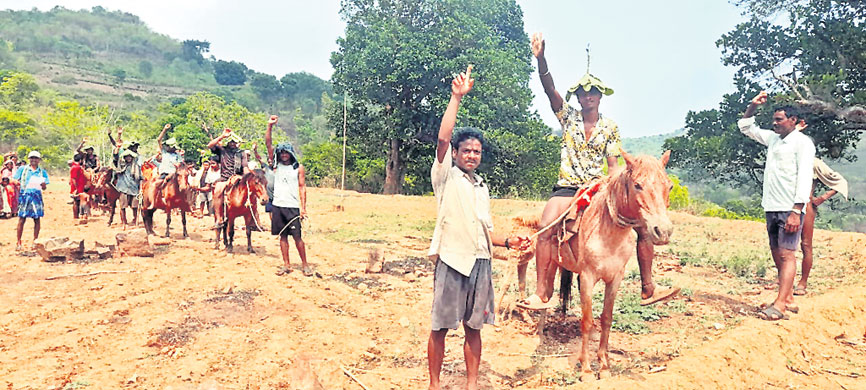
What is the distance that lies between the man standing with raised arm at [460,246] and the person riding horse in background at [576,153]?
1169 millimetres

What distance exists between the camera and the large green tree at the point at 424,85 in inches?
867

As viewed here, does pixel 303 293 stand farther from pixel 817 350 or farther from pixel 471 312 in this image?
pixel 817 350

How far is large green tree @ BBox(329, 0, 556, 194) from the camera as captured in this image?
867 inches

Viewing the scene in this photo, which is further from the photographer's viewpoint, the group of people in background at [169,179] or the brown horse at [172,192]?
the brown horse at [172,192]

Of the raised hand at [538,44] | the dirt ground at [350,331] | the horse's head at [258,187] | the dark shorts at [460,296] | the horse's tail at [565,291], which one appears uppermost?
the raised hand at [538,44]

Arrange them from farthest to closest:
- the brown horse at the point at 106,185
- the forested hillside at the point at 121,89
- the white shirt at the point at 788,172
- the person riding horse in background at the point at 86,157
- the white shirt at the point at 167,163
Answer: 1. the forested hillside at the point at 121,89
2. the person riding horse in background at the point at 86,157
3. the brown horse at the point at 106,185
4. the white shirt at the point at 167,163
5. the white shirt at the point at 788,172

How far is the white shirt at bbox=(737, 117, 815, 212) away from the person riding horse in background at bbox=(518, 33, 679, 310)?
217 centimetres

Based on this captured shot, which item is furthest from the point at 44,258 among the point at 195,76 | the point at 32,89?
the point at 195,76

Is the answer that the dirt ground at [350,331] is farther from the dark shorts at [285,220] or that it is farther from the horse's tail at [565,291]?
the dark shorts at [285,220]

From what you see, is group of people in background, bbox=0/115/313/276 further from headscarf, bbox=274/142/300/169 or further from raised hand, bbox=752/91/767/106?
raised hand, bbox=752/91/767/106

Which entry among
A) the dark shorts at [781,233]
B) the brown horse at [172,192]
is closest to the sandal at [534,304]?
the dark shorts at [781,233]

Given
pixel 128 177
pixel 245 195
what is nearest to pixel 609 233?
pixel 245 195

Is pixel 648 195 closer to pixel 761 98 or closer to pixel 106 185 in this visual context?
pixel 761 98

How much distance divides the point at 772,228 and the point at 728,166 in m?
10.6
